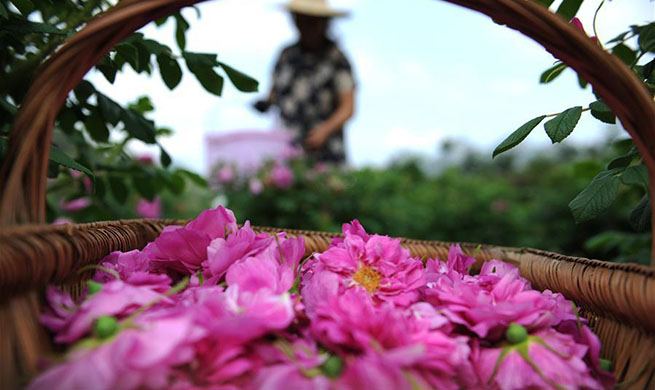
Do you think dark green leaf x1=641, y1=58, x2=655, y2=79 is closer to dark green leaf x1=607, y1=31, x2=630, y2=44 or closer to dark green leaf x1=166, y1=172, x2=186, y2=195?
dark green leaf x1=607, y1=31, x2=630, y2=44

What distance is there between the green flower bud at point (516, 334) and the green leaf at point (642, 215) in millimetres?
342

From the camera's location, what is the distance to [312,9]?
321cm

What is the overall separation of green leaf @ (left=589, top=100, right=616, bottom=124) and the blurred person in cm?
242

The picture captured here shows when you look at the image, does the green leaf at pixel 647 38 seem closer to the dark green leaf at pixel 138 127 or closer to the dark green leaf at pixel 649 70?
the dark green leaf at pixel 649 70

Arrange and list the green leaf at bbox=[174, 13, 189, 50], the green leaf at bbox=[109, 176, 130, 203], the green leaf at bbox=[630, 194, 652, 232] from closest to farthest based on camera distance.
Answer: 1. the green leaf at bbox=[630, 194, 652, 232]
2. the green leaf at bbox=[174, 13, 189, 50]
3. the green leaf at bbox=[109, 176, 130, 203]

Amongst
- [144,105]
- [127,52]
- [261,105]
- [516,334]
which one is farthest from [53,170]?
[261,105]

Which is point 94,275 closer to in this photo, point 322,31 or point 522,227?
point 322,31

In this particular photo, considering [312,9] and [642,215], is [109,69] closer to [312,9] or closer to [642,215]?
[642,215]

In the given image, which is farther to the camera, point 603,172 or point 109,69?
point 109,69

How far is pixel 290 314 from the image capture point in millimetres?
455

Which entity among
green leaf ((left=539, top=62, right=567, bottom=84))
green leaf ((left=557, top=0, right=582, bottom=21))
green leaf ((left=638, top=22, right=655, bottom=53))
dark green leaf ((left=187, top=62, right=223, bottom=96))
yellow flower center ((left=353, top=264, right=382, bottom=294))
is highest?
green leaf ((left=557, top=0, right=582, bottom=21))

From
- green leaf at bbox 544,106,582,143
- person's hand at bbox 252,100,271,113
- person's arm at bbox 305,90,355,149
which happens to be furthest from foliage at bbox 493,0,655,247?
person's hand at bbox 252,100,271,113

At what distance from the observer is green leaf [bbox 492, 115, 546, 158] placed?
642 mm

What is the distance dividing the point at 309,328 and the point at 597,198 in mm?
429
